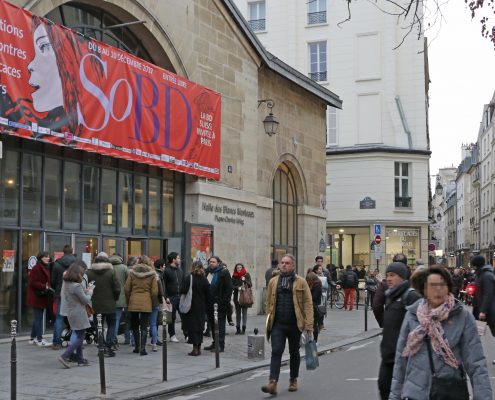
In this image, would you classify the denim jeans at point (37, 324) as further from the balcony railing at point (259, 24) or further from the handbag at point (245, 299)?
Result: the balcony railing at point (259, 24)

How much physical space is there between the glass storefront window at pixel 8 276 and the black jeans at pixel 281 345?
643 cm

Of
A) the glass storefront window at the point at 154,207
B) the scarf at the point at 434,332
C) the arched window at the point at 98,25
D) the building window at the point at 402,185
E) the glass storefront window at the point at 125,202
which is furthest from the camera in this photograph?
the building window at the point at 402,185

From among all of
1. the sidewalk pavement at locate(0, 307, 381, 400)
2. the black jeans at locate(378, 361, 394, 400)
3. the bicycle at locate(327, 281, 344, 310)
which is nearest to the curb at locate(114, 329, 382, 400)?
the sidewalk pavement at locate(0, 307, 381, 400)

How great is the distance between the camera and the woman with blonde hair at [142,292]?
42.4ft

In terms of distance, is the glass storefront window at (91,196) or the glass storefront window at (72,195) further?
the glass storefront window at (91,196)

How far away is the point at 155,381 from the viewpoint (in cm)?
1054

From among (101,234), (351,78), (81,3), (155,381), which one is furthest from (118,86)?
(351,78)

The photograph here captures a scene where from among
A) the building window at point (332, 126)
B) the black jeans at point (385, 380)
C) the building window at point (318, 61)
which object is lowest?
the black jeans at point (385, 380)

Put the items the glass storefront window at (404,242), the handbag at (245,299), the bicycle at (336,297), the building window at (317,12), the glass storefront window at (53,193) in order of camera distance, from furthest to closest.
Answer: the building window at (317,12) → the glass storefront window at (404,242) → the bicycle at (336,297) → the handbag at (245,299) → the glass storefront window at (53,193)

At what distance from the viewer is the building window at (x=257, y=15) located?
42.0 meters

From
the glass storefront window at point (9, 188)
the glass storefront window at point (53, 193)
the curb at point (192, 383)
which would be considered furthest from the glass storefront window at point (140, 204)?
the curb at point (192, 383)

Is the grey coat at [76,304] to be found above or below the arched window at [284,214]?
below

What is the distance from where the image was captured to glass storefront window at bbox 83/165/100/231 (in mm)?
16312

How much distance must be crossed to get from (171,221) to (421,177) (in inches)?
911
